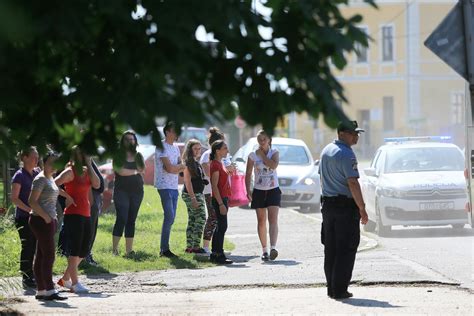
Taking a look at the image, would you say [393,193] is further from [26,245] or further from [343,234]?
[26,245]

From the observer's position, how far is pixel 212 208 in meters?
15.3

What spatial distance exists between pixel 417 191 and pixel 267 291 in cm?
755

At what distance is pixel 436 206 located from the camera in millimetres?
18562

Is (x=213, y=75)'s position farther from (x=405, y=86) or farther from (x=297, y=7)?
(x=405, y=86)

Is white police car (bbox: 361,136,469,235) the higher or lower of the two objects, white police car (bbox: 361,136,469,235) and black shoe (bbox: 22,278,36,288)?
the higher

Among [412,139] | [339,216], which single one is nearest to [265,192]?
[339,216]

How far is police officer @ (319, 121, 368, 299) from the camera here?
10.8m

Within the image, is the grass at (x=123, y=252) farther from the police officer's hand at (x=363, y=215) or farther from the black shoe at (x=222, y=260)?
the police officer's hand at (x=363, y=215)

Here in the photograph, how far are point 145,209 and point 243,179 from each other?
9150 mm

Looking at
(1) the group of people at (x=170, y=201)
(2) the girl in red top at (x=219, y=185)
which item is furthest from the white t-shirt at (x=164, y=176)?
(2) the girl in red top at (x=219, y=185)

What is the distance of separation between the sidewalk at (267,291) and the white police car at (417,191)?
3.10m

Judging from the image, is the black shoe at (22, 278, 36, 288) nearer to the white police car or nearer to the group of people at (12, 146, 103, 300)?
the group of people at (12, 146, 103, 300)

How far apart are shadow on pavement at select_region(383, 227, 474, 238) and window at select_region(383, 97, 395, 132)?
146ft

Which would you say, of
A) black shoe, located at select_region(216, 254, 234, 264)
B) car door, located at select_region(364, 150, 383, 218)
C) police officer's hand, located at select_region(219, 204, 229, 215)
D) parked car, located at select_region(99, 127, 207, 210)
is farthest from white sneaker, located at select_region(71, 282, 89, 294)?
car door, located at select_region(364, 150, 383, 218)
